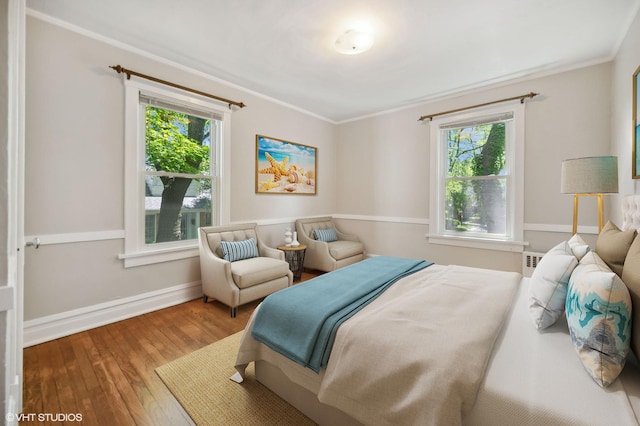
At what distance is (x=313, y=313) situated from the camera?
58.0 inches

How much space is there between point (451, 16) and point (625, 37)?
1.65 meters

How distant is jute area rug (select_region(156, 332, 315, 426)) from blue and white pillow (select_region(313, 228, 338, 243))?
8.36 ft

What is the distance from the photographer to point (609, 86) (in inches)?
112

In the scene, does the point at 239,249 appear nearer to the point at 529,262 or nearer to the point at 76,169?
the point at 76,169

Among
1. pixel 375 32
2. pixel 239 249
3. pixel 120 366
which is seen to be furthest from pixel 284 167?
pixel 120 366

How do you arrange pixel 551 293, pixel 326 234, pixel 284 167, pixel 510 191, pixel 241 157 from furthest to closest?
pixel 326 234, pixel 284 167, pixel 241 157, pixel 510 191, pixel 551 293

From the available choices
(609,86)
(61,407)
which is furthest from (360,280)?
(609,86)

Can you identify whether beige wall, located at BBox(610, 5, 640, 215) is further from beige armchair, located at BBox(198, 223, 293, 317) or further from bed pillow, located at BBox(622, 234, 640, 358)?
beige armchair, located at BBox(198, 223, 293, 317)

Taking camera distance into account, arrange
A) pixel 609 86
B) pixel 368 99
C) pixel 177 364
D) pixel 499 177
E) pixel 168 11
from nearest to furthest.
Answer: pixel 177 364 < pixel 168 11 < pixel 609 86 < pixel 499 177 < pixel 368 99

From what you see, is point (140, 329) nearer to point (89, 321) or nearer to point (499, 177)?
point (89, 321)

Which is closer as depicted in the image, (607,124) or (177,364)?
(177,364)

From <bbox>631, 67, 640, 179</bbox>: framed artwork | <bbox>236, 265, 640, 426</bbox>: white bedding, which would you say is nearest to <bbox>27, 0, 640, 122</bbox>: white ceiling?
<bbox>631, 67, 640, 179</bbox>: framed artwork

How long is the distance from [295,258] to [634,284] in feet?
10.6

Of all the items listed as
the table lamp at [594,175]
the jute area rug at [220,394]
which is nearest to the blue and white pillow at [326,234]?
the jute area rug at [220,394]
